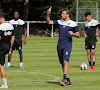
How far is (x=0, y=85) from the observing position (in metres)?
11.5

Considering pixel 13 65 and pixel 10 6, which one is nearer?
pixel 13 65

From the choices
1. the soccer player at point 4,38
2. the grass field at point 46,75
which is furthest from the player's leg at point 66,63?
the soccer player at point 4,38

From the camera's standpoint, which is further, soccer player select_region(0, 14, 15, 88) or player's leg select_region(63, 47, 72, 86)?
player's leg select_region(63, 47, 72, 86)

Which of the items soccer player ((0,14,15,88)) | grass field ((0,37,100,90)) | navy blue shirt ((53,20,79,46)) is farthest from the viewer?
navy blue shirt ((53,20,79,46))

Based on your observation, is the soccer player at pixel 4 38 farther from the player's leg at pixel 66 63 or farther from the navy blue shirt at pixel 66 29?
the player's leg at pixel 66 63

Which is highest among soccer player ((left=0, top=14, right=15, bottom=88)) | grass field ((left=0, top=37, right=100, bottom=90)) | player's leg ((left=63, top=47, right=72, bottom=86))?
soccer player ((left=0, top=14, right=15, bottom=88))

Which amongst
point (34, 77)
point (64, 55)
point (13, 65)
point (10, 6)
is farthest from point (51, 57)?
point (10, 6)

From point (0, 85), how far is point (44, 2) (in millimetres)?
34762

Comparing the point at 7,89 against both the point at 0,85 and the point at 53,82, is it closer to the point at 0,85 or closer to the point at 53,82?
the point at 0,85

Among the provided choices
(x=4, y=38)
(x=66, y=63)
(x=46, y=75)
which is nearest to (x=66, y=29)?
(x=66, y=63)

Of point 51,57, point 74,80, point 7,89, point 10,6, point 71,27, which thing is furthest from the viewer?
point 10,6

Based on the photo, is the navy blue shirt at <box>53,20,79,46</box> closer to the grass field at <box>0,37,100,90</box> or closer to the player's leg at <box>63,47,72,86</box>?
the player's leg at <box>63,47,72,86</box>

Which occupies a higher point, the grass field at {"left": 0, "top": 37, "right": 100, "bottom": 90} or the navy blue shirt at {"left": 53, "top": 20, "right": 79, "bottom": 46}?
the navy blue shirt at {"left": 53, "top": 20, "right": 79, "bottom": 46}

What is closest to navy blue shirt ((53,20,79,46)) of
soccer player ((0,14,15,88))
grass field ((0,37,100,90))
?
grass field ((0,37,100,90))
